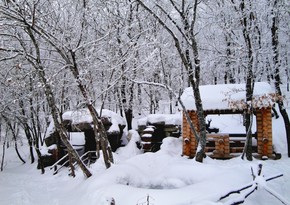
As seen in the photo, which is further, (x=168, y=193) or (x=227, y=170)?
(x=227, y=170)

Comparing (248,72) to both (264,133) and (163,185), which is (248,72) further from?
(163,185)

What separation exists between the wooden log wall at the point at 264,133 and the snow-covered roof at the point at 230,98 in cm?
80

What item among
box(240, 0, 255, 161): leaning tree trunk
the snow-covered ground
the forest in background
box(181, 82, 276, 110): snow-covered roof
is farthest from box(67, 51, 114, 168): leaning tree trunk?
box(240, 0, 255, 161): leaning tree trunk

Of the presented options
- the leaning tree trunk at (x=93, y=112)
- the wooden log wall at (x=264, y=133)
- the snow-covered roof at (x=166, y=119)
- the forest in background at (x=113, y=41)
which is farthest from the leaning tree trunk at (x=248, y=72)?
the snow-covered roof at (x=166, y=119)

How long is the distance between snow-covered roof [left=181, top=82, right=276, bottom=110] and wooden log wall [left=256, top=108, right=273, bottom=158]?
802 millimetres

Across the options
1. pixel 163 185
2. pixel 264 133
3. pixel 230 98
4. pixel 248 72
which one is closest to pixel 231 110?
pixel 230 98

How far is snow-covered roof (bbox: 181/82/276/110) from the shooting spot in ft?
37.8

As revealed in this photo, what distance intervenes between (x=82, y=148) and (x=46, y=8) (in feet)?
34.4

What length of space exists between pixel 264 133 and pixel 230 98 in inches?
89.9

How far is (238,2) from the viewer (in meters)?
10.8

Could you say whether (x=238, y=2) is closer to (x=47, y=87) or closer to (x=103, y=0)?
(x=103, y=0)

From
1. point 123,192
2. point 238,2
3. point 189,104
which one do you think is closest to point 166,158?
point 189,104

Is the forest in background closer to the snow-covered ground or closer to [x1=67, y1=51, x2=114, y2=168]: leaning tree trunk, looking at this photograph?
[x1=67, y1=51, x2=114, y2=168]: leaning tree trunk

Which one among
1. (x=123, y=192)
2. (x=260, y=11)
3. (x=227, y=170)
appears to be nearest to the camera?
(x=123, y=192)
